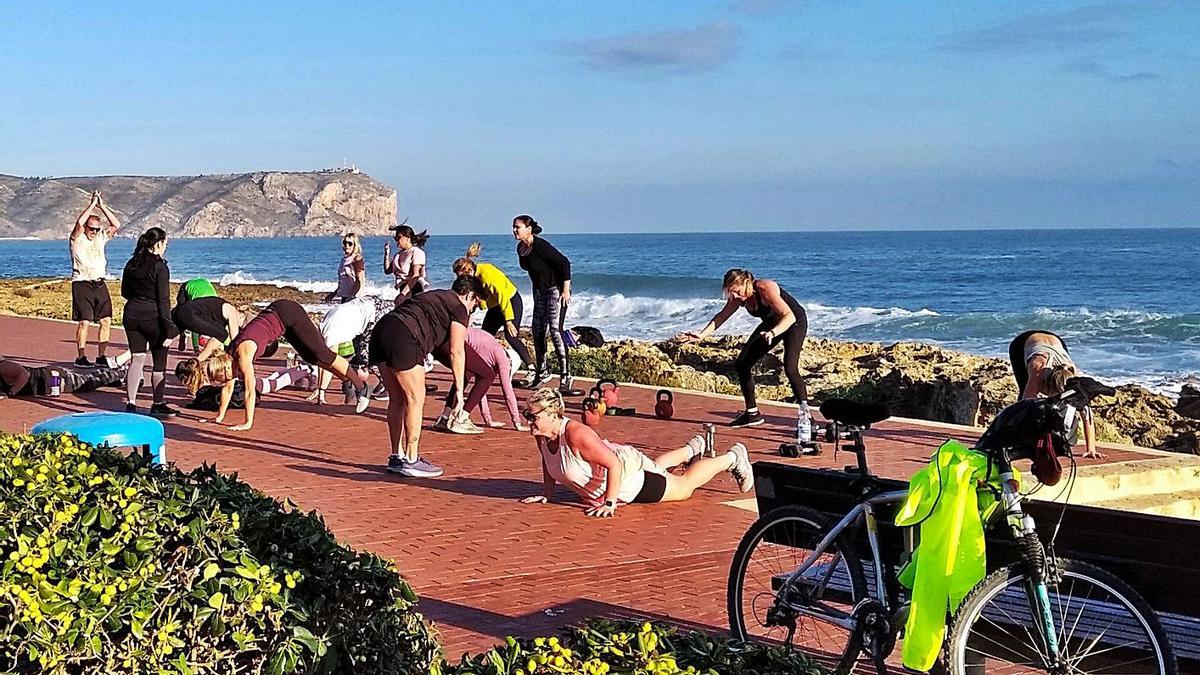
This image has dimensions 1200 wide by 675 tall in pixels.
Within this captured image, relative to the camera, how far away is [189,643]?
353 centimetres

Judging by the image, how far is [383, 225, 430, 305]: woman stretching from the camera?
1445cm

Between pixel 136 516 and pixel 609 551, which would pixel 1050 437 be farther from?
pixel 609 551

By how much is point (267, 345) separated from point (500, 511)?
4.41 metres

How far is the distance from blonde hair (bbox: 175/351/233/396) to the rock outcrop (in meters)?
5.70

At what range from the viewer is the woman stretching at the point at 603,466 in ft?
28.0

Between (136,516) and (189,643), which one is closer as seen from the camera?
(189,643)

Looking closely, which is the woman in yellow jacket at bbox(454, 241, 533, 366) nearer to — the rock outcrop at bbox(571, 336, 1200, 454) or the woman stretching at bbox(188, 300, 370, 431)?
the woman stretching at bbox(188, 300, 370, 431)

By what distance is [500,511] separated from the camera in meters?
9.10

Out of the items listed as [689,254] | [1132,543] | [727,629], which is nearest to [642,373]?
[727,629]

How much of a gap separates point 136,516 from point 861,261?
92.9 meters

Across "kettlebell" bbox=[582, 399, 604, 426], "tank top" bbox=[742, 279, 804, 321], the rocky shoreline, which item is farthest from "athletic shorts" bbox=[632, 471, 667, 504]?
the rocky shoreline

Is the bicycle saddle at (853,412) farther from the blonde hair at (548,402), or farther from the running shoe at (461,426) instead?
the running shoe at (461,426)

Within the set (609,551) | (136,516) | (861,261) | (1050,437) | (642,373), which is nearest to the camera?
(136,516)

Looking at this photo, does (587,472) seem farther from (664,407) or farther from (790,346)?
(664,407)
